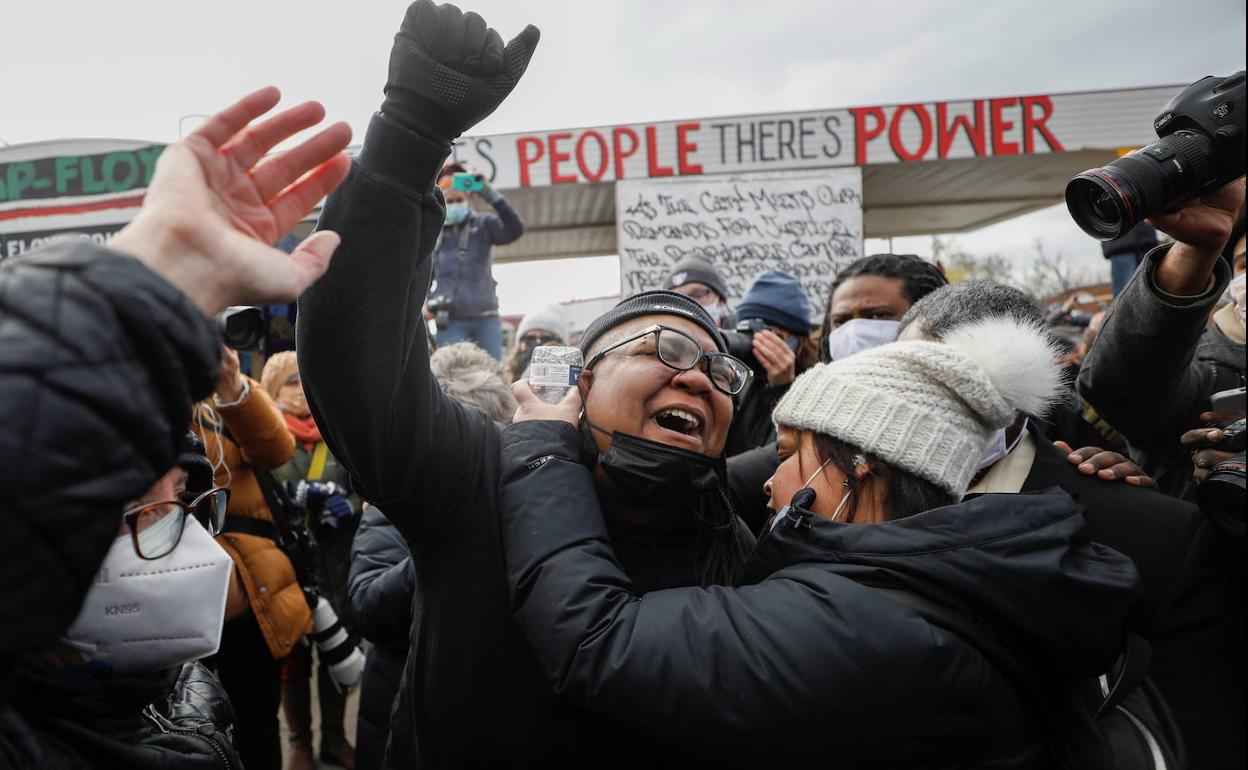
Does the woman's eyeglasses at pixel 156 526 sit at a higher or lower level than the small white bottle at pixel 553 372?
lower

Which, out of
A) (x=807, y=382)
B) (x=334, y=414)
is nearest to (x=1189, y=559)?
(x=807, y=382)

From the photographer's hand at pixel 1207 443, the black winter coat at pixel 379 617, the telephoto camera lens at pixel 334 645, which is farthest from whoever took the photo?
the telephoto camera lens at pixel 334 645

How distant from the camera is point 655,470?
1.66 metres

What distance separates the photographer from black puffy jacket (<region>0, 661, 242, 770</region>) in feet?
3.79

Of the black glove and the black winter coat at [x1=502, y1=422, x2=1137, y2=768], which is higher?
the black glove

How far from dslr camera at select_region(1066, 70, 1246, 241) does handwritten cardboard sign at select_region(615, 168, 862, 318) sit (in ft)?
20.8

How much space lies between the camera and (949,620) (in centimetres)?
127

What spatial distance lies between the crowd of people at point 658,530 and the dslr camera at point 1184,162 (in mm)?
169

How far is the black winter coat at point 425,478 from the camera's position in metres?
1.22

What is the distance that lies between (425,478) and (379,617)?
108 cm

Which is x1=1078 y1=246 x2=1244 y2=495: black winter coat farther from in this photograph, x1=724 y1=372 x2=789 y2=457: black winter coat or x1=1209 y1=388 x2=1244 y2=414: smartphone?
x1=724 y1=372 x2=789 y2=457: black winter coat

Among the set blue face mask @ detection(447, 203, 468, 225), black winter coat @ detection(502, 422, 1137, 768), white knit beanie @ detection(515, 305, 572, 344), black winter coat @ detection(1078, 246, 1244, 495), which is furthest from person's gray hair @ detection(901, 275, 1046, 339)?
blue face mask @ detection(447, 203, 468, 225)

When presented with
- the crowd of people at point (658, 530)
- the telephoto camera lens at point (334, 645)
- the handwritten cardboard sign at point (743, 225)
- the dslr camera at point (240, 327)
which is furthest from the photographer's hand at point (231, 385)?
the handwritten cardboard sign at point (743, 225)

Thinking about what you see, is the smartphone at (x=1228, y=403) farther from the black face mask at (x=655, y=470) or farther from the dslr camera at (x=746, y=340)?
the dslr camera at (x=746, y=340)
